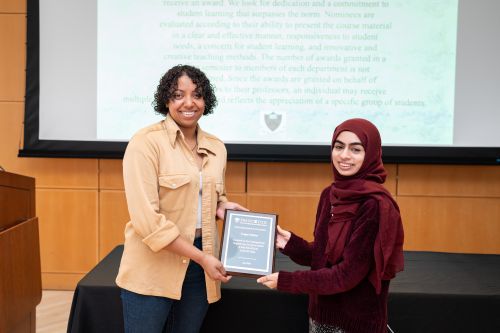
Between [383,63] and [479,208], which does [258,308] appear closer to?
[383,63]

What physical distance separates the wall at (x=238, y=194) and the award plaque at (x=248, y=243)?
199 cm

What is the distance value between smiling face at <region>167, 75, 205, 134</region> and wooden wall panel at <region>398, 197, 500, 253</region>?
8.20ft

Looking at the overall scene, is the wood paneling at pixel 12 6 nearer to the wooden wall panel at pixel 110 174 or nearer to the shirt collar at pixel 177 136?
the wooden wall panel at pixel 110 174

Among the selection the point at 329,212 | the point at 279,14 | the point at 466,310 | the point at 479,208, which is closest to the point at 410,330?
the point at 466,310

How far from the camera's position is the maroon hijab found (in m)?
1.38

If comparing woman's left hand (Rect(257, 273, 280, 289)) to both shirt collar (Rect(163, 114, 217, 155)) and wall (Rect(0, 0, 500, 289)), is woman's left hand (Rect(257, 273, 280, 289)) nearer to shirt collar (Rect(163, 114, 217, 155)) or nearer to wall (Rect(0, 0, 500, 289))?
shirt collar (Rect(163, 114, 217, 155))

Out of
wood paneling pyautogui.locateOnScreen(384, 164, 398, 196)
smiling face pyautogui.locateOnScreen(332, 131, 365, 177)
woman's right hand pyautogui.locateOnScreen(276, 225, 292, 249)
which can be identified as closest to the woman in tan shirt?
woman's right hand pyautogui.locateOnScreen(276, 225, 292, 249)

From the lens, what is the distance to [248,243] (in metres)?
1.62

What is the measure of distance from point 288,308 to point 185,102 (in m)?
1.07

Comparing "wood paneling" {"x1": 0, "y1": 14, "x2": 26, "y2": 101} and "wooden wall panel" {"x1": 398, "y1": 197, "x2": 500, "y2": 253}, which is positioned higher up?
"wood paneling" {"x1": 0, "y1": 14, "x2": 26, "y2": 101}

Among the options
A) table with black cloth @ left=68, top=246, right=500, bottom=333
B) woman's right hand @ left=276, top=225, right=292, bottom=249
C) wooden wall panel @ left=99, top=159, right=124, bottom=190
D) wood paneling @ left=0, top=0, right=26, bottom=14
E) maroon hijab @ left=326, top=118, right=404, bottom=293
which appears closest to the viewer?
maroon hijab @ left=326, top=118, right=404, bottom=293

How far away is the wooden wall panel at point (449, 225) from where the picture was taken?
3627mm

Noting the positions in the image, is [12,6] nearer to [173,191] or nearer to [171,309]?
[173,191]

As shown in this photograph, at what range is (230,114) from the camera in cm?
348
